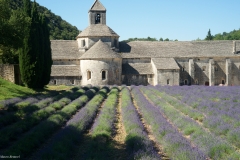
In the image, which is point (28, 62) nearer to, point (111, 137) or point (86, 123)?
point (86, 123)

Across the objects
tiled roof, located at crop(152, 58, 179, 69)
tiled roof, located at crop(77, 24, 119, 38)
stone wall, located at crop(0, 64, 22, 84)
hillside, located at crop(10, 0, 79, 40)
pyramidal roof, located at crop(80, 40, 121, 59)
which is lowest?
stone wall, located at crop(0, 64, 22, 84)

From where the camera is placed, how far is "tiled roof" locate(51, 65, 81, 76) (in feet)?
121

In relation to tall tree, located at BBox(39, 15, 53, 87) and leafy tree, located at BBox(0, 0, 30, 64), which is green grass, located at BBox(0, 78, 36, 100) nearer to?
tall tree, located at BBox(39, 15, 53, 87)

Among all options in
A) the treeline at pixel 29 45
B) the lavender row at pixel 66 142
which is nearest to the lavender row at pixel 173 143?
the lavender row at pixel 66 142

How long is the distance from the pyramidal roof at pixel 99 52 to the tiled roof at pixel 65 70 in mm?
2596

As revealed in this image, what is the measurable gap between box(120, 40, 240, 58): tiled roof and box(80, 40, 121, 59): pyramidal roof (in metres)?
3.90

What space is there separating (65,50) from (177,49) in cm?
1727

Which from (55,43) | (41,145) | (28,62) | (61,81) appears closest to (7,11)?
(28,62)

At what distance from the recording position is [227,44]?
4416 cm

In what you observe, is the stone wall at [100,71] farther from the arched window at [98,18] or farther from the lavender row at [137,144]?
the lavender row at [137,144]

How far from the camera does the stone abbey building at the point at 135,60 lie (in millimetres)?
35875

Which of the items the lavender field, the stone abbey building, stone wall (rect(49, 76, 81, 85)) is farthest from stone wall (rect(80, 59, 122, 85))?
the lavender field

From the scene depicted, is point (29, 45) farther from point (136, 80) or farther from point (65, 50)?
point (136, 80)

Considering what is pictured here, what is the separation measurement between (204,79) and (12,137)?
3618cm
